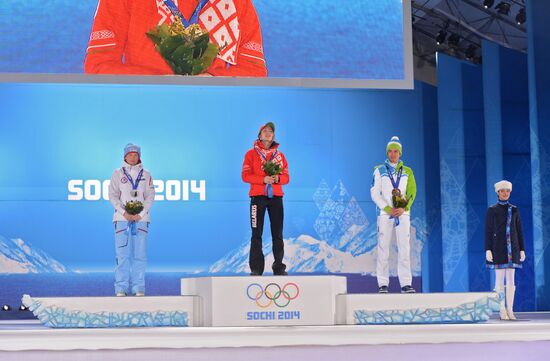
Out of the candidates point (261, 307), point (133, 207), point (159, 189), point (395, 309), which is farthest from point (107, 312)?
point (159, 189)

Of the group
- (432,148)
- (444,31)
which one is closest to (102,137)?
(432,148)

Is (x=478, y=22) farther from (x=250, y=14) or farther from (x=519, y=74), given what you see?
(x=250, y=14)

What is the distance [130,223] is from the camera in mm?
7441

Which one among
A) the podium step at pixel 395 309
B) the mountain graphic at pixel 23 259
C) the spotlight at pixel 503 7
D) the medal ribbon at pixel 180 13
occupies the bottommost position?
the podium step at pixel 395 309

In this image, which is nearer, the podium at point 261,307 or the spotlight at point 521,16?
the podium at point 261,307

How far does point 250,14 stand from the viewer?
8875 millimetres

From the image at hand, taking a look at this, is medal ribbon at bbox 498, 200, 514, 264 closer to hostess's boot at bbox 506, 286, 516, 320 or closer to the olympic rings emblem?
hostess's boot at bbox 506, 286, 516, 320

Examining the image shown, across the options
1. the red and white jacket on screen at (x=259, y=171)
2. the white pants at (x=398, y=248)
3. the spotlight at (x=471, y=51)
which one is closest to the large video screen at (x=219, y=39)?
the white pants at (x=398, y=248)

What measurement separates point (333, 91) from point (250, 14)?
7.26 feet

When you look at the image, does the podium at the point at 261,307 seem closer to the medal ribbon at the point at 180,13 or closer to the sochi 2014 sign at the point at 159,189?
the medal ribbon at the point at 180,13

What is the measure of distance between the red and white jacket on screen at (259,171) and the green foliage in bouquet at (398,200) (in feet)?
3.74

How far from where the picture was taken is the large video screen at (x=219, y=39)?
8562 mm

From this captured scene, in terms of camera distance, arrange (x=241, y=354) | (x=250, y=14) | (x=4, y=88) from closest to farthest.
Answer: (x=241, y=354) → (x=250, y=14) → (x=4, y=88)

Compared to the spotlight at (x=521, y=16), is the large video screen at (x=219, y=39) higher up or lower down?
lower down
